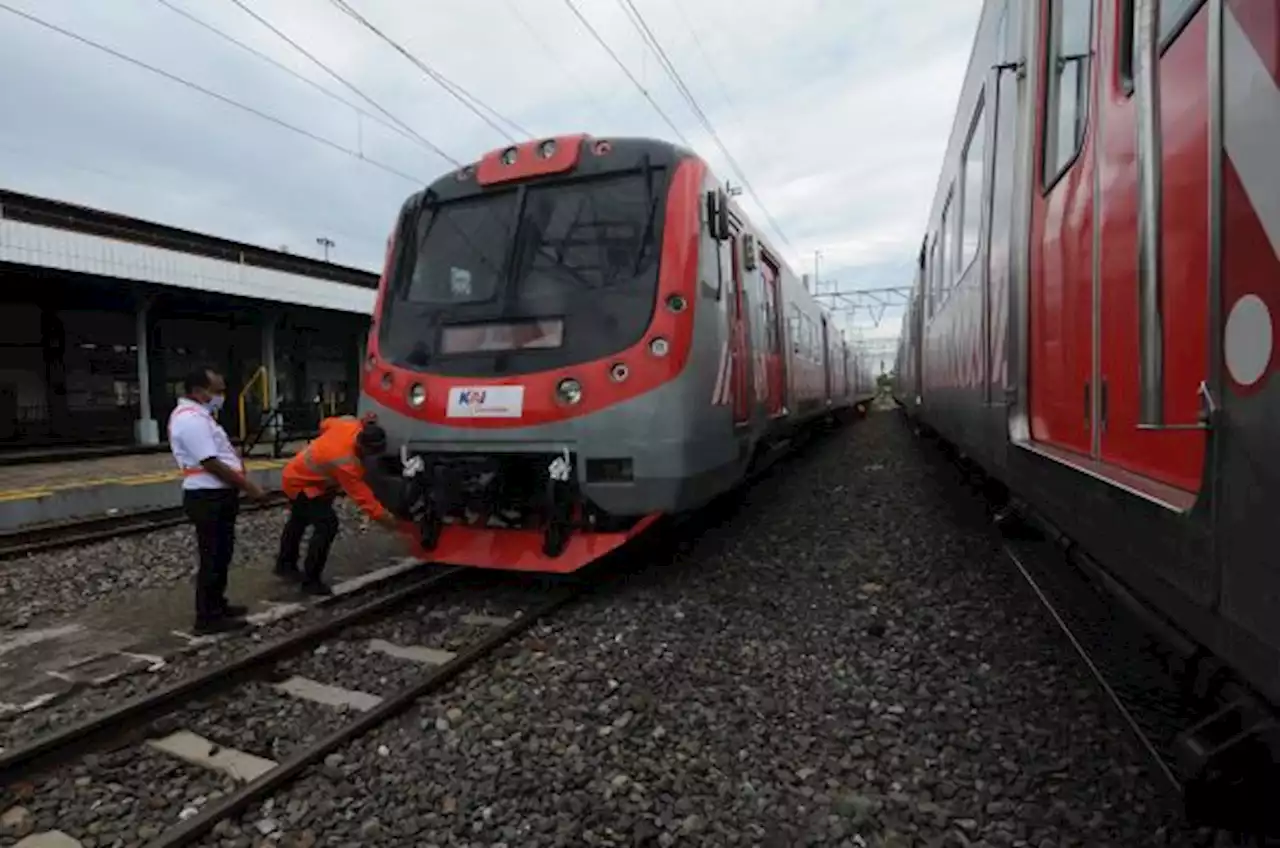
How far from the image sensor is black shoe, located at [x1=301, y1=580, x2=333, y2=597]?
4867 millimetres

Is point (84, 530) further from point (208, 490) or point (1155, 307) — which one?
point (1155, 307)

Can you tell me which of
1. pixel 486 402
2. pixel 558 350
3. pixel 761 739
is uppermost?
pixel 558 350

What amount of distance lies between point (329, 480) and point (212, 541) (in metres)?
0.87

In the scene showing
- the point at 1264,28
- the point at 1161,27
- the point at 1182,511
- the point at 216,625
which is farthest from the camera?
the point at 216,625

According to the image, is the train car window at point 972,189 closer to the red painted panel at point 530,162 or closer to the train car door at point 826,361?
the red painted panel at point 530,162

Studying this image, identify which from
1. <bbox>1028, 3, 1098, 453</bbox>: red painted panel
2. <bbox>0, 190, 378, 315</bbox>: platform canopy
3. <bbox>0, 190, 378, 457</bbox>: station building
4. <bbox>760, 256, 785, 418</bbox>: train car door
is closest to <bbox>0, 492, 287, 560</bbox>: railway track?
<bbox>760, 256, 785, 418</bbox>: train car door

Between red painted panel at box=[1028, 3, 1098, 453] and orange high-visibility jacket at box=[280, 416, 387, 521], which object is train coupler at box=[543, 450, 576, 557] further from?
red painted panel at box=[1028, 3, 1098, 453]

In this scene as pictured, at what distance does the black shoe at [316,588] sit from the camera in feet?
16.0

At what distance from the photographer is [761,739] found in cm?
297

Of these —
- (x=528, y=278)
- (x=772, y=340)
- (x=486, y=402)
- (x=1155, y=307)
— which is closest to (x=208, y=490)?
(x=486, y=402)

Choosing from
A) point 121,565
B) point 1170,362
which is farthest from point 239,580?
point 1170,362

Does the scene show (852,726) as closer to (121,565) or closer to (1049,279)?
(1049,279)

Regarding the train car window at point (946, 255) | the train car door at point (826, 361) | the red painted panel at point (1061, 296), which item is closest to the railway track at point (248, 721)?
the red painted panel at point (1061, 296)

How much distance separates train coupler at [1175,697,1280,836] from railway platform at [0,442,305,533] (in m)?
9.36
